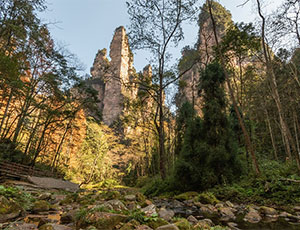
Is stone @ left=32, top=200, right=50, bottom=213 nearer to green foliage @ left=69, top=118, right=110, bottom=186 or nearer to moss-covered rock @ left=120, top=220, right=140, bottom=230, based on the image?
moss-covered rock @ left=120, top=220, right=140, bottom=230

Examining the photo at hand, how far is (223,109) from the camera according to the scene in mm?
9383

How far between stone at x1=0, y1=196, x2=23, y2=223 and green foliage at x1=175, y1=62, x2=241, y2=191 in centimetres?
666

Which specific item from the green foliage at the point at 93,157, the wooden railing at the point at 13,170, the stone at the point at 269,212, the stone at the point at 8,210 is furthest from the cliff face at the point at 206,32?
the green foliage at the point at 93,157

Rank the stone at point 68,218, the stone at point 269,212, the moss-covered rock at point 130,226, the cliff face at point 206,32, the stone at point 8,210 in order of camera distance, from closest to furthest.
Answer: the moss-covered rock at point 130,226, the stone at point 8,210, the stone at point 68,218, the stone at point 269,212, the cliff face at point 206,32

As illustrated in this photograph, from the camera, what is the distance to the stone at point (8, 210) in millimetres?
2764

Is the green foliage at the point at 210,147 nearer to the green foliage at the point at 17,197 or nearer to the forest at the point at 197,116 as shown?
the forest at the point at 197,116

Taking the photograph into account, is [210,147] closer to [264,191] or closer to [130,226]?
[264,191]

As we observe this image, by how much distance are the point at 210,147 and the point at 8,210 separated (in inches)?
305

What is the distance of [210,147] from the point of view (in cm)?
851

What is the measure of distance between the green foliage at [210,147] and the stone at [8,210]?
6656 mm

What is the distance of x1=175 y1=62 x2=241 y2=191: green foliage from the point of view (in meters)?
8.12

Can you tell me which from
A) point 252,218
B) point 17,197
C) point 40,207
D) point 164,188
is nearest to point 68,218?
point 40,207

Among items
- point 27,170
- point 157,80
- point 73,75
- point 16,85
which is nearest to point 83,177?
point 27,170

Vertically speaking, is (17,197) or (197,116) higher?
(197,116)
